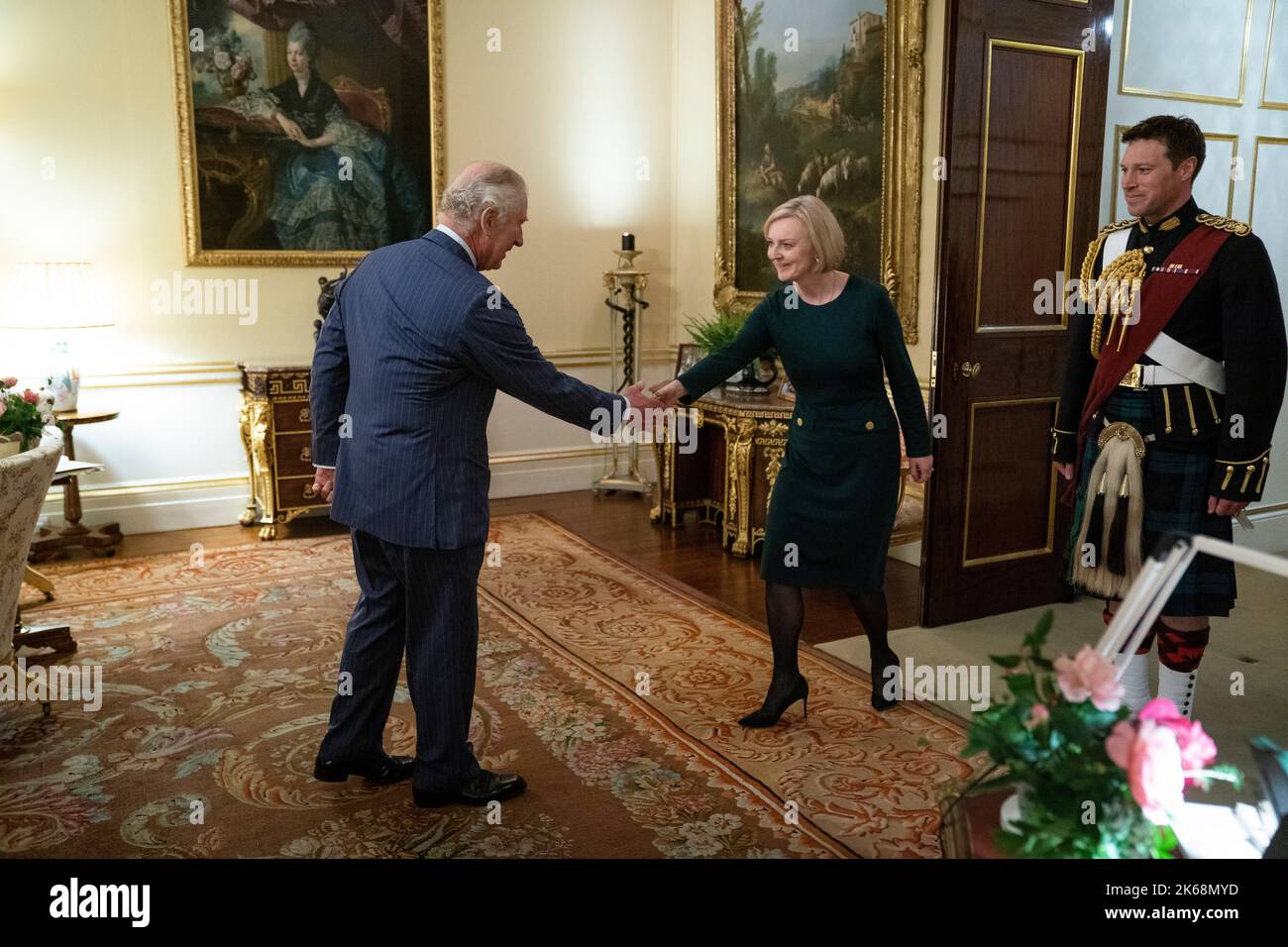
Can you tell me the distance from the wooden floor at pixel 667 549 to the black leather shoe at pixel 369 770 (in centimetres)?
196

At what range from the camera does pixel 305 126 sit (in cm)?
665

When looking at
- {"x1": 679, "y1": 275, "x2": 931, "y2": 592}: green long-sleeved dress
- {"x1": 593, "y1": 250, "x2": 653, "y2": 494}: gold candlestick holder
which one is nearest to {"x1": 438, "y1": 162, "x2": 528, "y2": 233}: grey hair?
{"x1": 679, "y1": 275, "x2": 931, "y2": 592}: green long-sleeved dress

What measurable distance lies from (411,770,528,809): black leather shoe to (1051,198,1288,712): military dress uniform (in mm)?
1852

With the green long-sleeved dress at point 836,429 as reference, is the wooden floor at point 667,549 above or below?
below

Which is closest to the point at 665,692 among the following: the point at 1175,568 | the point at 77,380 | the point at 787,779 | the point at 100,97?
the point at 787,779

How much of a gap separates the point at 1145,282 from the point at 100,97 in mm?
5602

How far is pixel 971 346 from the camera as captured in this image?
4629 millimetres

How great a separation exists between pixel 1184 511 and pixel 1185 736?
6.91 ft

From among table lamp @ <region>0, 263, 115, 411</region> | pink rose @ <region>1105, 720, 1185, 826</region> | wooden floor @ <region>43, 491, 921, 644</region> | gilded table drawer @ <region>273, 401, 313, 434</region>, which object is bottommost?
wooden floor @ <region>43, 491, 921, 644</region>

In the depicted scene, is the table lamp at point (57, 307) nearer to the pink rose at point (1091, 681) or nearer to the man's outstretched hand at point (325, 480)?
the man's outstretched hand at point (325, 480)

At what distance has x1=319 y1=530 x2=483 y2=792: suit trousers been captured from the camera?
9.82 feet

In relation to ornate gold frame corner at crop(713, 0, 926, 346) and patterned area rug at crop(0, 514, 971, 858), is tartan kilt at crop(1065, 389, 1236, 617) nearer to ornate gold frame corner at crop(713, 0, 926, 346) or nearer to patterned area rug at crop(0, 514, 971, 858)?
patterned area rug at crop(0, 514, 971, 858)

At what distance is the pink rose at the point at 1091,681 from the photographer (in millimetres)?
1334

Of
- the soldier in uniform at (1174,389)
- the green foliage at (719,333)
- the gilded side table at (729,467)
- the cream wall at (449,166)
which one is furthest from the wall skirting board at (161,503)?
the soldier in uniform at (1174,389)
